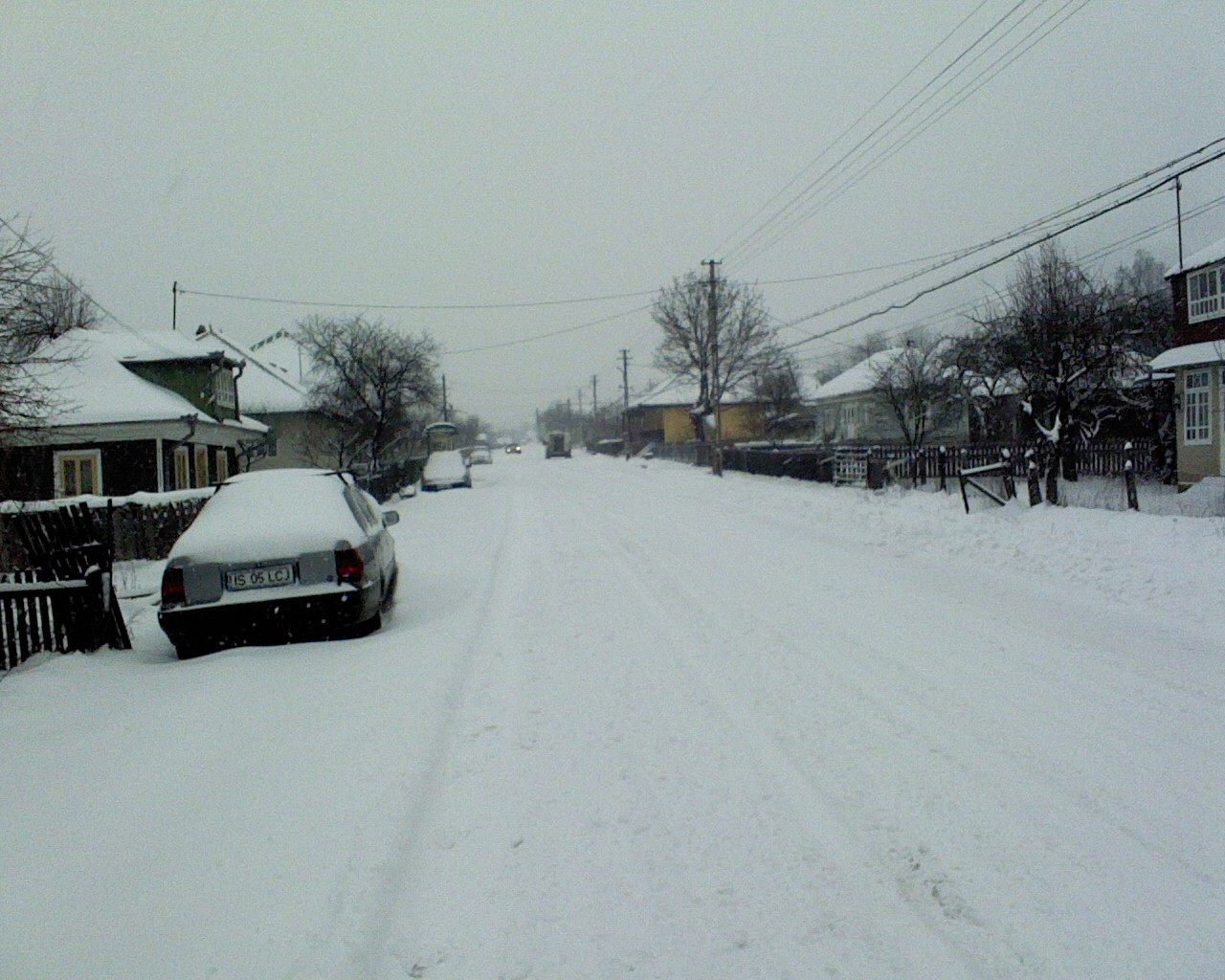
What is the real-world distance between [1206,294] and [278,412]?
39259mm

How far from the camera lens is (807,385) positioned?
296 feet

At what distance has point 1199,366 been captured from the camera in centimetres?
2269

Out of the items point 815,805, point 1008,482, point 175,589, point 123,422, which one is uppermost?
point 123,422

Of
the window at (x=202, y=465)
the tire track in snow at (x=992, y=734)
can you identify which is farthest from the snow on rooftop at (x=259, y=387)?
the tire track in snow at (x=992, y=734)

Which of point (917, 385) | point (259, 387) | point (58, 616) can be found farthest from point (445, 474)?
point (58, 616)

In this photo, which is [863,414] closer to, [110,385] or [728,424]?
[728,424]

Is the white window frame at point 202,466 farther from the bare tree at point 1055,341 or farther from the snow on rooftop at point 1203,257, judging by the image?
the snow on rooftop at point 1203,257

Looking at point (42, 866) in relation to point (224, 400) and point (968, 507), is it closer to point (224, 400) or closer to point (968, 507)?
point (968, 507)

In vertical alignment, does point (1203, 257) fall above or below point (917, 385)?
above

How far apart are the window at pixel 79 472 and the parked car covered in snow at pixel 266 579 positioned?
20.3 m

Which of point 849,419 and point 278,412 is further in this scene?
point 849,419

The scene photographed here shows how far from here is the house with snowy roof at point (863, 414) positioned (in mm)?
43094

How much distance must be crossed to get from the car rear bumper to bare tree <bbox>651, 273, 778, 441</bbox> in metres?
47.0

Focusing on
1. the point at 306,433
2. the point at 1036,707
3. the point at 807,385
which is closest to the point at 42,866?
the point at 1036,707
